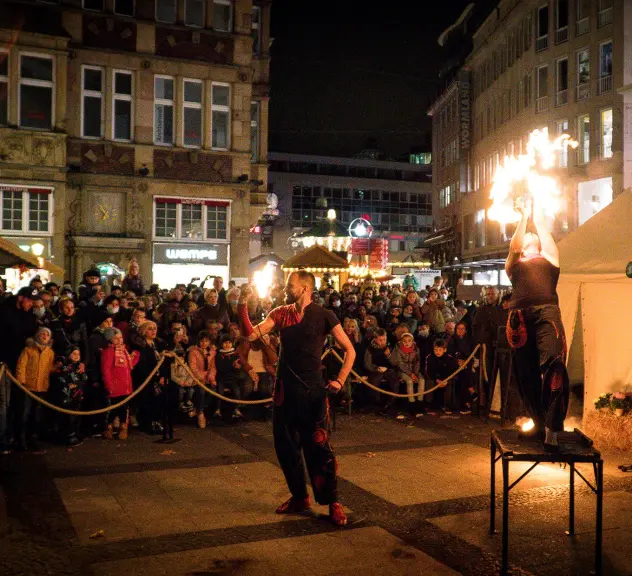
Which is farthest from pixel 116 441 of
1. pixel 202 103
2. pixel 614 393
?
pixel 202 103

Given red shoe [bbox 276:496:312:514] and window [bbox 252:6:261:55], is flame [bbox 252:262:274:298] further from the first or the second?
red shoe [bbox 276:496:312:514]

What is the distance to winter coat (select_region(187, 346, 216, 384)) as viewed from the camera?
1097 cm

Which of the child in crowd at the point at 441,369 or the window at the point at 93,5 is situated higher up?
the window at the point at 93,5

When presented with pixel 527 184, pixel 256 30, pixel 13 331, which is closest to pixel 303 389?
pixel 527 184

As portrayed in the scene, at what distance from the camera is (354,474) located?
7.98 metres

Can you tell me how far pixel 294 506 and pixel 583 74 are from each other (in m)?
33.1

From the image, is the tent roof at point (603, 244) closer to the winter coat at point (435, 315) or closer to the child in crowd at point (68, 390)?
the winter coat at point (435, 315)

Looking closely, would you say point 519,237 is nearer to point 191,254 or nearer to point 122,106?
point 191,254

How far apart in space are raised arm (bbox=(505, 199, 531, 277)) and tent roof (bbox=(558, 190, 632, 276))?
12.1ft

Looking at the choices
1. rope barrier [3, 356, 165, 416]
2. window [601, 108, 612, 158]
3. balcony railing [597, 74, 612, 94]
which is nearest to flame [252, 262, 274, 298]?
rope barrier [3, 356, 165, 416]

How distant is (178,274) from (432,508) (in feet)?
59.7

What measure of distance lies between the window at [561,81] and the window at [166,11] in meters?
20.3

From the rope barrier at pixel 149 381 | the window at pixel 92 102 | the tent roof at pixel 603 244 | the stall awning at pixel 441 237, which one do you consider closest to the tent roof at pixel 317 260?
the rope barrier at pixel 149 381

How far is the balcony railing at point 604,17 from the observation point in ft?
108
